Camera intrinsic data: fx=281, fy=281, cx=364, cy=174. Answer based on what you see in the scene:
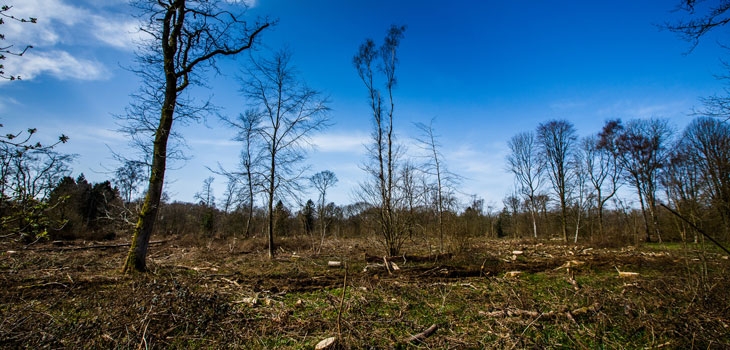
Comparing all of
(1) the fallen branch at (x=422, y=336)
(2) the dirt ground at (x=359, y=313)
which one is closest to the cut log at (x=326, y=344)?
(2) the dirt ground at (x=359, y=313)

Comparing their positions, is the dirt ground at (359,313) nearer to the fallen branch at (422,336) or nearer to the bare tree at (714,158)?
the fallen branch at (422,336)

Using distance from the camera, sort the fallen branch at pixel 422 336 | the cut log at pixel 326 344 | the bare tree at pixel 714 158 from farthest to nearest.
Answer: the bare tree at pixel 714 158 < the fallen branch at pixel 422 336 < the cut log at pixel 326 344

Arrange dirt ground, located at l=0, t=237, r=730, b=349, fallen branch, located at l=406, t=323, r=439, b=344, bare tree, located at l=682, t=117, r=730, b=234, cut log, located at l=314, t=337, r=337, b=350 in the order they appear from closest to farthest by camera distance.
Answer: cut log, located at l=314, t=337, r=337, b=350 < dirt ground, located at l=0, t=237, r=730, b=349 < fallen branch, located at l=406, t=323, r=439, b=344 < bare tree, located at l=682, t=117, r=730, b=234

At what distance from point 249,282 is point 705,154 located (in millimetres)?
31895

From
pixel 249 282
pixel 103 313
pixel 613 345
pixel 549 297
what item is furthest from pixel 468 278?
pixel 103 313

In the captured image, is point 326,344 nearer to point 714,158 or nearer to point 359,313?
point 359,313

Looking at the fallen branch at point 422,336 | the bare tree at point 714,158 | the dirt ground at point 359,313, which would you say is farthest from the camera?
the bare tree at point 714,158

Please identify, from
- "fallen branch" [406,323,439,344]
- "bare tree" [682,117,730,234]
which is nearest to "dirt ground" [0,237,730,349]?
"fallen branch" [406,323,439,344]

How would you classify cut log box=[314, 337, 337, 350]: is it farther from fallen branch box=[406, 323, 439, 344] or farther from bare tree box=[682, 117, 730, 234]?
bare tree box=[682, 117, 730, 234]

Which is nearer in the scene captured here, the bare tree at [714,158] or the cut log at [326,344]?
the cut log at [326,344]

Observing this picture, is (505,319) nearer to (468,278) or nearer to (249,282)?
(468,278)

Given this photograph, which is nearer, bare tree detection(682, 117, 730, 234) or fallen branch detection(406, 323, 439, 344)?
fallen branch detection(406, 323, 439, 344)

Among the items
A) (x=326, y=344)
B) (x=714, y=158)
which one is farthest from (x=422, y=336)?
(x=714, y=158)

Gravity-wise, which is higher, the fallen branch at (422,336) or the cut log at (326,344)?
the cut log at (326,344)
